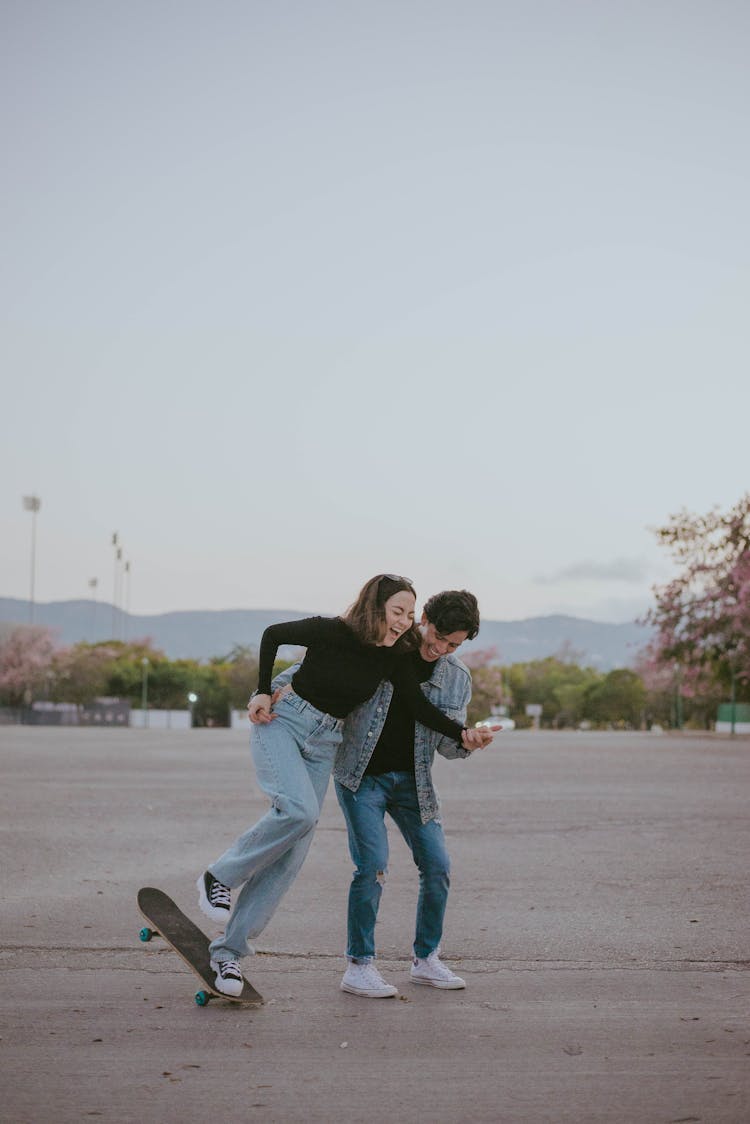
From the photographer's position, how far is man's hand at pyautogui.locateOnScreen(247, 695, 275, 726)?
210 inches

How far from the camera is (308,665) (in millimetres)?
5469

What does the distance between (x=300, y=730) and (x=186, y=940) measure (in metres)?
0.96

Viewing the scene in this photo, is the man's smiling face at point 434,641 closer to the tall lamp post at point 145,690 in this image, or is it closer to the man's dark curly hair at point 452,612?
A: the man's dark curly hair at point 452,612

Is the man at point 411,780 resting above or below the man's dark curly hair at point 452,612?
below

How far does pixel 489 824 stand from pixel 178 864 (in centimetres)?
451

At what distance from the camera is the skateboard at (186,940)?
5145mm

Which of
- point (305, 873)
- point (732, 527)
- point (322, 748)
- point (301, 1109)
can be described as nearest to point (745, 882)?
point (305, 873)

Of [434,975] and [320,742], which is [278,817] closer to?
[320,742]

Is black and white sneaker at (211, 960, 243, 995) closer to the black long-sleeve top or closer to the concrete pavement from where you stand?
the concrete pavement

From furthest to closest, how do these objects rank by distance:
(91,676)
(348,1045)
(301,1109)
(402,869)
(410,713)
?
1. (91,676)
2. (402,869)
3. (410,713)
4. (348,1045)
5. (301,1109)

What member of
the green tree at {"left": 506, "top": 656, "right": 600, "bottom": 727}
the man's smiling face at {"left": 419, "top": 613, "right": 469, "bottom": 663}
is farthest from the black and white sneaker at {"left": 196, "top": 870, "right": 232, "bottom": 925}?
the green tree at {"left": 506, "top": 656, "right": 600, "bottom": 727}

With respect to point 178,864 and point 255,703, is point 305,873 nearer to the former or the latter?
point 178,864

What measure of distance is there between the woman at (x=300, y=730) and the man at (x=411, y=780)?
13cm

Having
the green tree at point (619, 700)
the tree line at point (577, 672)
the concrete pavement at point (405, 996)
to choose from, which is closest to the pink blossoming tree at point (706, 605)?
the tree line at point (577, 672)
